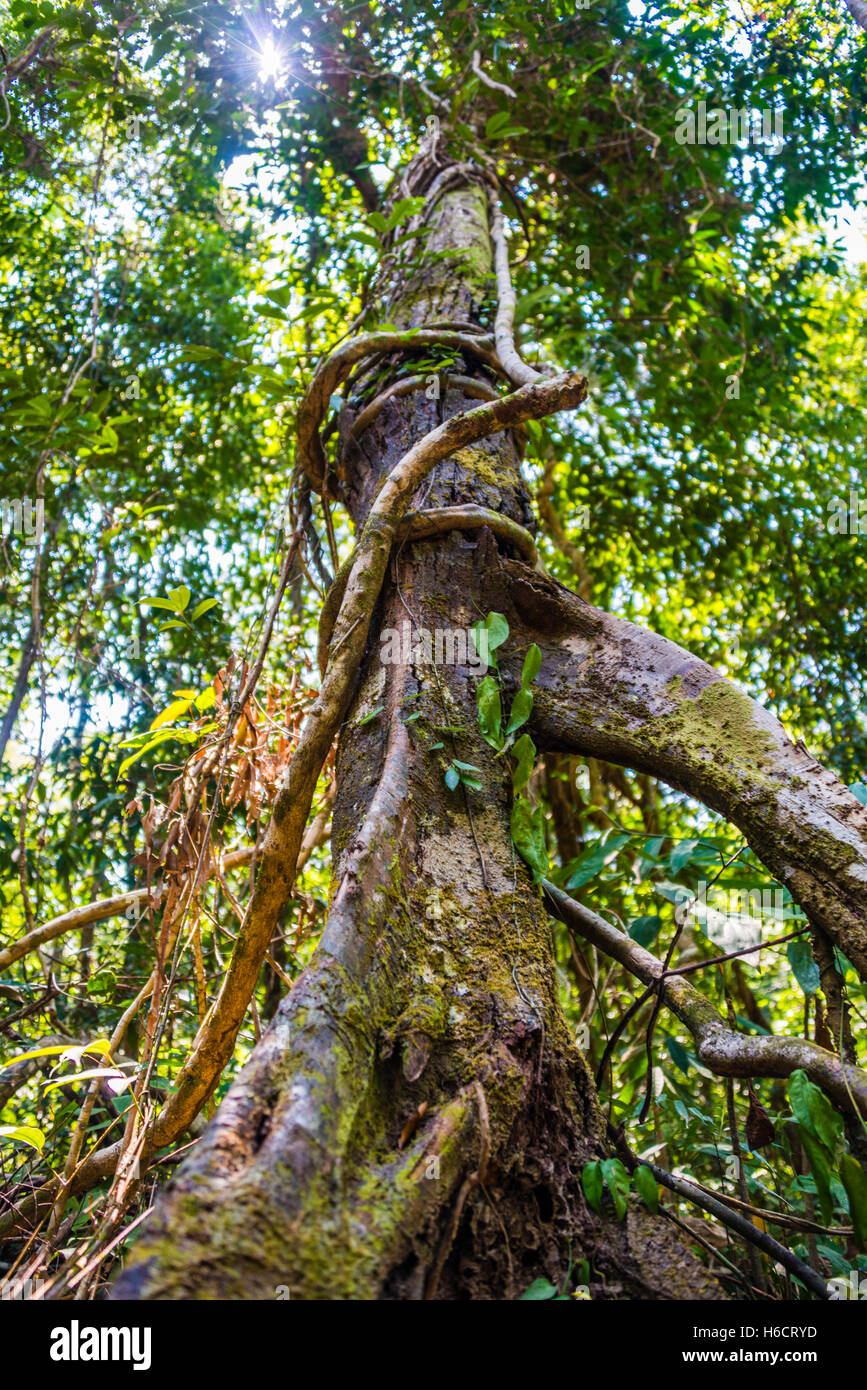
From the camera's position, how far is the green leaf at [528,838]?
1.46 metres

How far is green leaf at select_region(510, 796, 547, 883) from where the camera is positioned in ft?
4.80

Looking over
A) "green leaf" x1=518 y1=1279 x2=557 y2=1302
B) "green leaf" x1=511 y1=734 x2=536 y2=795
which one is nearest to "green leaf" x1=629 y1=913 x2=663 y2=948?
"green leaf" x1=511 y1=734 x2=536 y2=795

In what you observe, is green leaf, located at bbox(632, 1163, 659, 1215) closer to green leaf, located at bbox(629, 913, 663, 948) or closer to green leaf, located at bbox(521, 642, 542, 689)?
green leaf, located at bbox(629, 913, 663, 948)

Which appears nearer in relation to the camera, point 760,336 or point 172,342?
point 760,336

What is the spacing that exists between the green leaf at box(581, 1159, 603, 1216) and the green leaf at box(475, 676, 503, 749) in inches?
27.9

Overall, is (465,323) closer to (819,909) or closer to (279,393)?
(279,393)

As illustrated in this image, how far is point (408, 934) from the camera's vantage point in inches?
49.3

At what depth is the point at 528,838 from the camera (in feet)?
4.84

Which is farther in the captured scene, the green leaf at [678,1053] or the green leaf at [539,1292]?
the green leaf at [678,1053]

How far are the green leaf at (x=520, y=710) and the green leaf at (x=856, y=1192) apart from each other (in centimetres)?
83

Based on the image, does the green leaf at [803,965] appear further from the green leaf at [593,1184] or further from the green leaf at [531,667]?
the green leaf at [531,667]

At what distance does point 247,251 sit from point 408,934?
5425mm

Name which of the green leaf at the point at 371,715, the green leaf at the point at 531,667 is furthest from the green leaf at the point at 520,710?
the green leaf at the point at 371,715
